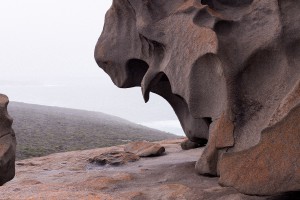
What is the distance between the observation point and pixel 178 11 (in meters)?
5.48

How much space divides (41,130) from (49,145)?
4755mm

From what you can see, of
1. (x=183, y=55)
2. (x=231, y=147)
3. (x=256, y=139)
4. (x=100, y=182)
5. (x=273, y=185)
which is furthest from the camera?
(x=100, y=182)

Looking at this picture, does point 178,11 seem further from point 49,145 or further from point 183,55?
point 49,145

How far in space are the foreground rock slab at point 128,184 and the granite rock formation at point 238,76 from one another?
0.32 meters

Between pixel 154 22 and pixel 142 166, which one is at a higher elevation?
pixel 154 22

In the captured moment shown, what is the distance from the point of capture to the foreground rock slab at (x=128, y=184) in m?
4.63

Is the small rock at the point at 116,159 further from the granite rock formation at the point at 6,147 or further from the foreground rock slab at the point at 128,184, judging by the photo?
the granite rock formation at the point at 6,147

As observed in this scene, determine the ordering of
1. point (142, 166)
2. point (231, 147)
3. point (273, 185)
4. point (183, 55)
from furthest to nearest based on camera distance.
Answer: point (142, 166)
point (183, 55)
point (231, 147)
point (273, 185)

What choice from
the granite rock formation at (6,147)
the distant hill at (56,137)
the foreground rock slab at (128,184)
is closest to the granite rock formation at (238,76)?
the foreground rock slab at (128,184)

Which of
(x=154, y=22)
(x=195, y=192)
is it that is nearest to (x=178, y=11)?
(x=154, y=22)

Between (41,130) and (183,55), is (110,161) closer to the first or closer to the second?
(183,55)

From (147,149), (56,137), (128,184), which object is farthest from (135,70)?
(56,137)

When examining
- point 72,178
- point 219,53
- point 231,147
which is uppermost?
point 219,53

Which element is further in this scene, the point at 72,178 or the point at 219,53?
the point at 72,178
